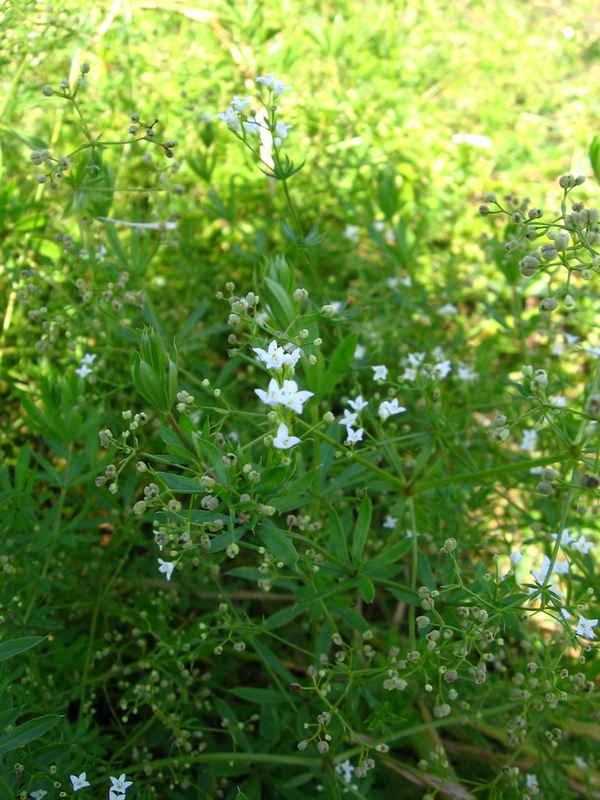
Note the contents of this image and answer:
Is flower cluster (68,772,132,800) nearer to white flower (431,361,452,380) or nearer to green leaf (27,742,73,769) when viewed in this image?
green leaf (27,742,73,769)

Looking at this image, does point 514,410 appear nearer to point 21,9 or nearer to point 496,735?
point 496,735

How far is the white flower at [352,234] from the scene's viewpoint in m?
3.40

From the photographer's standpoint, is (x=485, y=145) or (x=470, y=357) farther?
(x=485, y=145)

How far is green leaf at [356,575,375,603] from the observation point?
1693 millimetres

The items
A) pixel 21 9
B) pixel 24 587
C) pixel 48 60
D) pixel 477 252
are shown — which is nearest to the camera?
pixel 24 587

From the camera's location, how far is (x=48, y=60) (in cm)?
326

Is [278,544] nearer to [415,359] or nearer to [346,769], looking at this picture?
[346,769]

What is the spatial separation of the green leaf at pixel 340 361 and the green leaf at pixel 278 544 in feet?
1.64

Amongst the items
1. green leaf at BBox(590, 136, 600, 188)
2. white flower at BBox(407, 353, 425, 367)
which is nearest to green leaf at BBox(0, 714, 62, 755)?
white flower at BBox(407, 353, 425, 367)

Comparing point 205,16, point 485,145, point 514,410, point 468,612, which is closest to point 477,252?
point 485,145

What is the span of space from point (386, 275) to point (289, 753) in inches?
83.6

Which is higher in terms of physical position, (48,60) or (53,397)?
(48,60)

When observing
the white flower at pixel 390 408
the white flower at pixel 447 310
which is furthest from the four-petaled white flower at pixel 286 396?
the white flower at pixel 447 310

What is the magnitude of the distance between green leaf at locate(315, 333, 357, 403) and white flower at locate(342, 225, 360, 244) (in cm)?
Answer: 171
